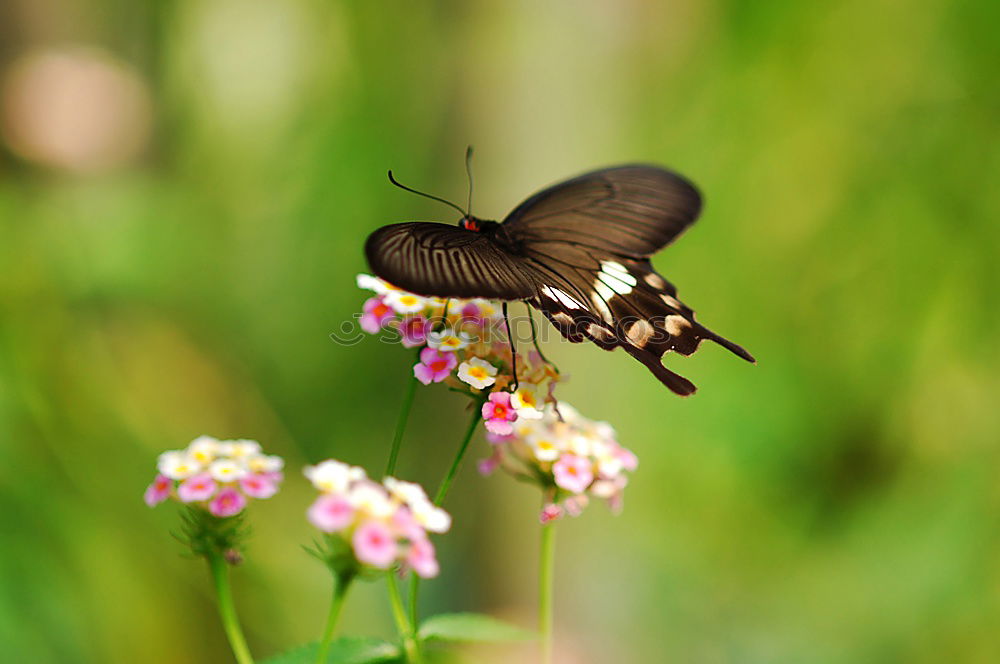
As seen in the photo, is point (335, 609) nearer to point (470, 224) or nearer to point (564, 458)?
point (564, 458)

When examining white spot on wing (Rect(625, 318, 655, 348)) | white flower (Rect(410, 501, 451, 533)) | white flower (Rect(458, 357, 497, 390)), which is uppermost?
white spot on wing (Rect(625, 318, 655, 348))

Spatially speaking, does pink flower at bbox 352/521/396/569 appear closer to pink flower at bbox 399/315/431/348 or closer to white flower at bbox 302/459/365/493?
white flower at bbox 302/459/365/493

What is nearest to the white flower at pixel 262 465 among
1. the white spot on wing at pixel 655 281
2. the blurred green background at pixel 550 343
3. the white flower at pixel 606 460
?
the white flower at pixel 606 460

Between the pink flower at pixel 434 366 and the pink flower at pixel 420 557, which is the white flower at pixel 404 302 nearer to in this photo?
the pink flower at pixel 434 366

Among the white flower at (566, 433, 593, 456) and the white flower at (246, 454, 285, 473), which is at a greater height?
the white flower at (566, 433, 593, 456)

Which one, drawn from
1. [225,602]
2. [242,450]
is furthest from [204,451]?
[225,602]
